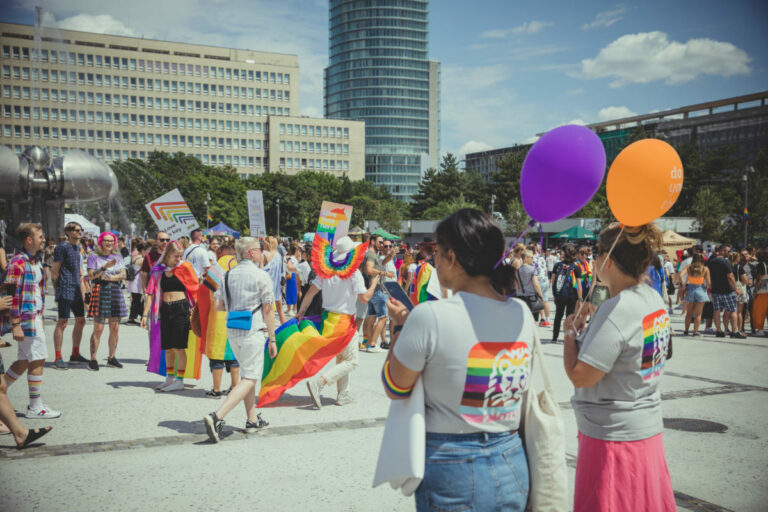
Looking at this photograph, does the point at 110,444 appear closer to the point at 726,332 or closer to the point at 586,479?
the point at 586,479

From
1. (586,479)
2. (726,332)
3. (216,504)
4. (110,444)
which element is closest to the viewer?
(586,479)

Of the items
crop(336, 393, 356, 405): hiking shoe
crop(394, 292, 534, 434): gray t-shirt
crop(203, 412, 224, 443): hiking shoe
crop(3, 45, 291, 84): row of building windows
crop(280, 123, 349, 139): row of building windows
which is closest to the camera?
crop(394, 292, 534, 434): gray t-shirt

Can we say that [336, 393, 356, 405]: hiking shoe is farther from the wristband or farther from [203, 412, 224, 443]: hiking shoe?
the wristband

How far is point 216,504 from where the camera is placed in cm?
422

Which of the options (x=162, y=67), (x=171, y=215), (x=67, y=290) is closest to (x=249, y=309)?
(x=67, y=290)

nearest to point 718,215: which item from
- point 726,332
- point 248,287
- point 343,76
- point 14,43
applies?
point 726,332

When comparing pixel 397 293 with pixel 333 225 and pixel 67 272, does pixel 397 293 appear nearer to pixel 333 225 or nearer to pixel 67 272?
pixel 333 225

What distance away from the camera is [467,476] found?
2.21 metres

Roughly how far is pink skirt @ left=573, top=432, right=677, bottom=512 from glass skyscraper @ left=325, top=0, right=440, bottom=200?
16104 centimetres

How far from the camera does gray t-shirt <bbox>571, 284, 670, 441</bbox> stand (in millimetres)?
2771

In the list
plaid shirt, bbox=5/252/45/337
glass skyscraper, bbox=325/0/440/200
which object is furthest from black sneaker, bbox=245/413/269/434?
glass skyscraper, bbox=325/0/440/200

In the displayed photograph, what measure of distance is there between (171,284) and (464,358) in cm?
668

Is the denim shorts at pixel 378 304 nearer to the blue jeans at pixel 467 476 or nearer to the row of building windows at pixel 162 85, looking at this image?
the blue jeans at pixel 467 476

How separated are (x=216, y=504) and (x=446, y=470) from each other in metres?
2.60
